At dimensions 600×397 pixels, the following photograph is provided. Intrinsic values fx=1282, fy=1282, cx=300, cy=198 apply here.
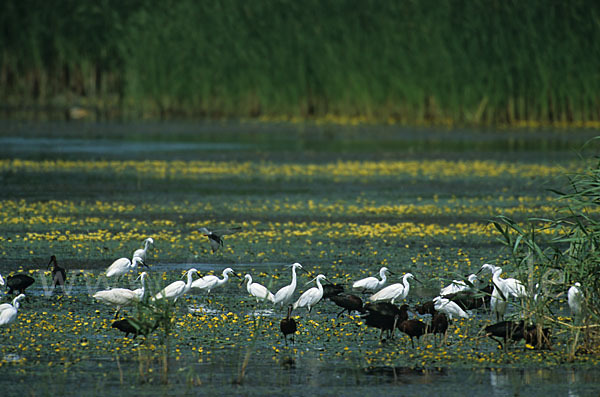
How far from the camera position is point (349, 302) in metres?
10.7

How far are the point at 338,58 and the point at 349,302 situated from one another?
2844cm

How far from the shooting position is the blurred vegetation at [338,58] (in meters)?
35.2

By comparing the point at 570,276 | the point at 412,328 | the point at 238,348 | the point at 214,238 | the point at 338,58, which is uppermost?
the point at 338,58

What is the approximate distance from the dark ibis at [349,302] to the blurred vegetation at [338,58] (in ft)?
80.8

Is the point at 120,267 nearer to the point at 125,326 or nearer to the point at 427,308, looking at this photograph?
the point at 125,326

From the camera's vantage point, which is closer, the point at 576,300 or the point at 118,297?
the point at 576,300

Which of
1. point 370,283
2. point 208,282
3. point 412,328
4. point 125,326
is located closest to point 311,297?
point 370,283

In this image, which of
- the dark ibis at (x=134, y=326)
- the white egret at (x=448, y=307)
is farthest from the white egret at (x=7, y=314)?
the white egret at (x=448, y=307)

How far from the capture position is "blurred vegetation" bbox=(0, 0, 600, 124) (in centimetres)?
3525

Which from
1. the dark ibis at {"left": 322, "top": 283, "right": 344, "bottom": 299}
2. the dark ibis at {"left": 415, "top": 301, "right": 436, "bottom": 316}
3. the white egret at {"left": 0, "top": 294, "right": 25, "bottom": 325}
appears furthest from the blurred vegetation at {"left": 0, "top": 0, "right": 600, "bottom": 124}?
the white egret at {"left": 0, "top": 294, "right": 25, "bottom": 325}

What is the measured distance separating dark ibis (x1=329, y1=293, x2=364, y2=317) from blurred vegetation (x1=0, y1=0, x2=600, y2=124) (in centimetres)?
2463

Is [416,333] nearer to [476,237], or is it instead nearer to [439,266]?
[439,266]

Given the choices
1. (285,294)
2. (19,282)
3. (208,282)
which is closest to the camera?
(285,294)

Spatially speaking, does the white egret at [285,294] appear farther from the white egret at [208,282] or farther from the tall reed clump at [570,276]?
the tall reed clump at [570,276]
